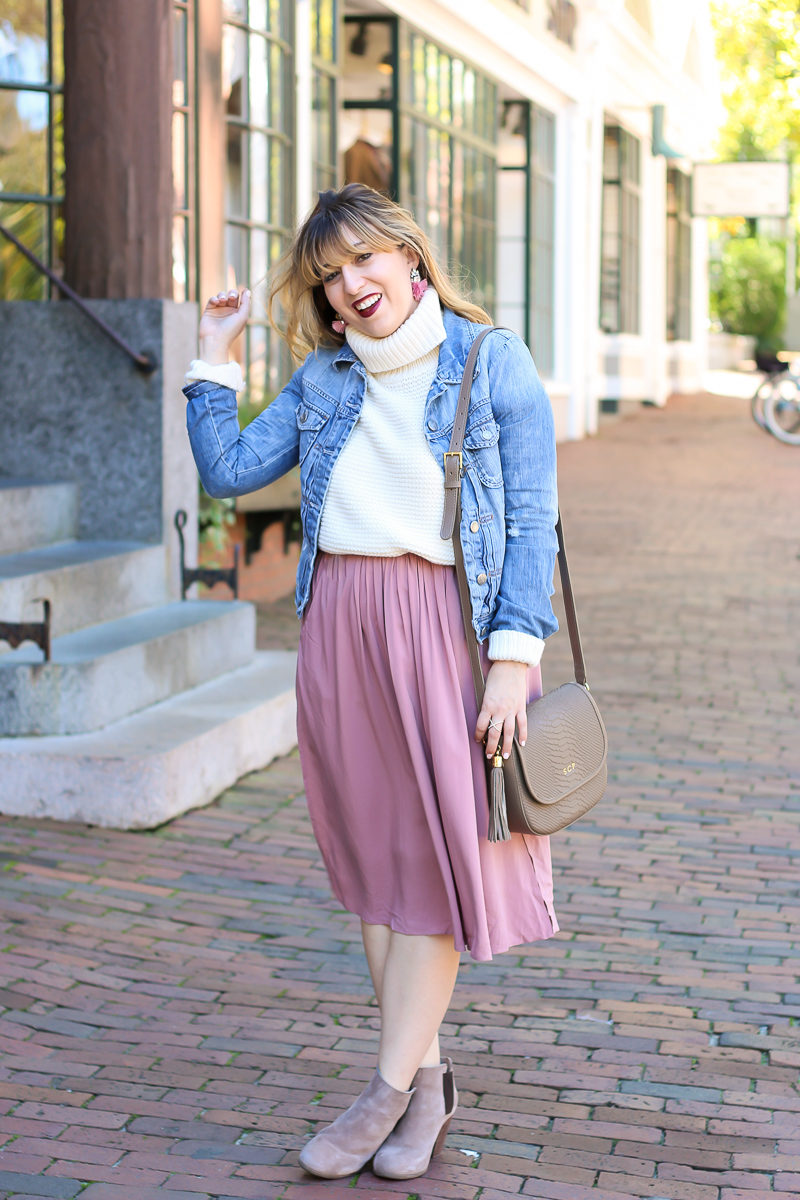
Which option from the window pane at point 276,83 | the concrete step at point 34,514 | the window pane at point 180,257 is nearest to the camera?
the concrete step at point 34,514

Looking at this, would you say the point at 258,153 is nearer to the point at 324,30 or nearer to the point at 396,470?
the point at 324,30

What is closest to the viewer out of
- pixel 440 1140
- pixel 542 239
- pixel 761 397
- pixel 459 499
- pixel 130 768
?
pixel 459 499

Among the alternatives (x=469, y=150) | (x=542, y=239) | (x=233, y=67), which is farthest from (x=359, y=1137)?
(x=542, y=239)

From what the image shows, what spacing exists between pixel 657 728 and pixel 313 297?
155 inches

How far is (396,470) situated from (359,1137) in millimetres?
1182

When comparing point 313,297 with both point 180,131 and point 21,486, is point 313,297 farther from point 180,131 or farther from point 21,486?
point 180,131

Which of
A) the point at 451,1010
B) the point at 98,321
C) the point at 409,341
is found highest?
the point at 98,321

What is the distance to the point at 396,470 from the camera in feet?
8.75

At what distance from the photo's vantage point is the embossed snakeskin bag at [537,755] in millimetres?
2615

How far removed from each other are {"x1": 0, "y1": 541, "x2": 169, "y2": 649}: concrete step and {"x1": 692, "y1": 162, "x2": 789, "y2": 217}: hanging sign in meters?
20.1

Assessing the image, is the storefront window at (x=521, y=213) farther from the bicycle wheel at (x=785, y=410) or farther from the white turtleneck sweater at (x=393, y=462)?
the white turtleneck sweater at (x=393, y=462)

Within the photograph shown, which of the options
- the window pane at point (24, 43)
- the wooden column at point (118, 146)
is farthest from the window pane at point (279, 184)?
the wooden column at point (118, 146)

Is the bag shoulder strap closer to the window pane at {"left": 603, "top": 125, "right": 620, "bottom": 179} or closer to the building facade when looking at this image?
the building facade

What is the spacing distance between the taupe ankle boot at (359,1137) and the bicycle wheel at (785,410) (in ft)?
50.9
